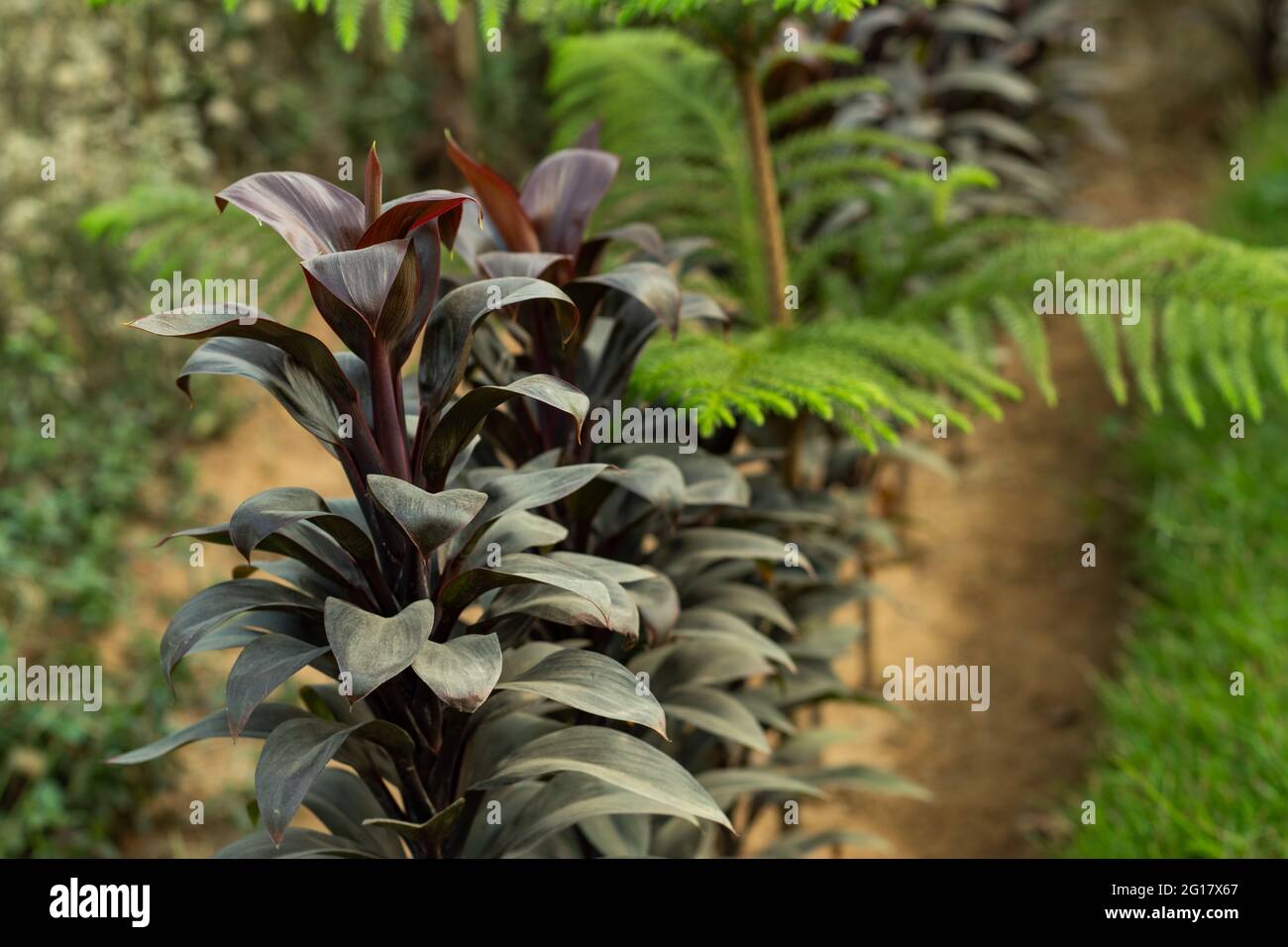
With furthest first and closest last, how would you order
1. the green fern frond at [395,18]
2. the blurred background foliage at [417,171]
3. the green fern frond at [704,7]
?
the blurred background foliage at [417,171], the green fern frond at [395,18], the green fern frond at [704,7]

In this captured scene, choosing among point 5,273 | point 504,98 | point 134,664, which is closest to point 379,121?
point 504,98

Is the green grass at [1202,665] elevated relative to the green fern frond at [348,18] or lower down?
lower down

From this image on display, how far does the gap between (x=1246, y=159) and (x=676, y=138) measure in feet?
10.7

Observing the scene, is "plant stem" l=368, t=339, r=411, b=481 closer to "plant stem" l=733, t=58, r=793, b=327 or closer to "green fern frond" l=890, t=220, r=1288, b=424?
"plant stem" l=733, t=58, r=793, b=327

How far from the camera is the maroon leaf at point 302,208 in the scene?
1.12 m

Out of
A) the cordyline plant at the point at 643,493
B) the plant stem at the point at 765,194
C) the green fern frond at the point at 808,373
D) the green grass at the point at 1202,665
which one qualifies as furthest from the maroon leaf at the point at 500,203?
the green grass at the point at 1202,665

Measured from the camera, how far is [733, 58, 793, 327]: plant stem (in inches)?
77.6

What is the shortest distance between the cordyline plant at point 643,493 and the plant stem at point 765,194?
0.91 feet

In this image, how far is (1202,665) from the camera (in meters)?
2.60

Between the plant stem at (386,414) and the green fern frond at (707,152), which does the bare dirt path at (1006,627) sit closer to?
the green fern frond at (707,152)

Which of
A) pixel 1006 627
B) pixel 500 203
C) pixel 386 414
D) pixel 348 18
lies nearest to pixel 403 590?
pixel 386 414

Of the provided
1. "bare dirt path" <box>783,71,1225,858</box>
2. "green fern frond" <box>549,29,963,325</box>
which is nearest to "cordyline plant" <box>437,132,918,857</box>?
"green fern frond" <box>549,29,963,325</box>

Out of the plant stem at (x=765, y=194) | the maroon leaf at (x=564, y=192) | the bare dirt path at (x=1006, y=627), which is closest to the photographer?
the maroon leaf at (x=564, y=192)

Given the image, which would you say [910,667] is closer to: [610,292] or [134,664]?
[610,292]
